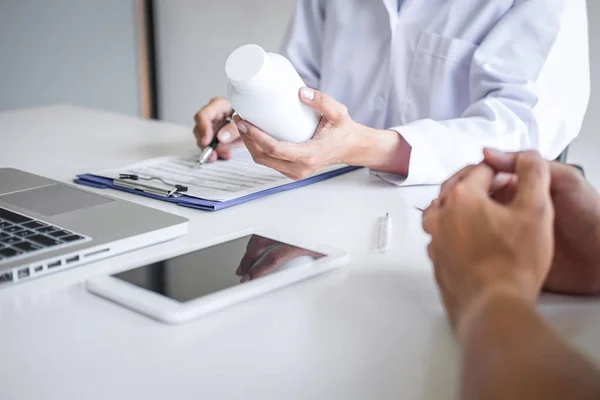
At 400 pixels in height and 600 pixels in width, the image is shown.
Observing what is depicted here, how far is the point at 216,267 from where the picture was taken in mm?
702

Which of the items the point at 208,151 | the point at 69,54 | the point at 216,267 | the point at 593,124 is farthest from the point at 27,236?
the point at 69,54

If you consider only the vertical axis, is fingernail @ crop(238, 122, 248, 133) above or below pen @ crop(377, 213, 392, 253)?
above

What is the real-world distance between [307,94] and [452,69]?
51 cm

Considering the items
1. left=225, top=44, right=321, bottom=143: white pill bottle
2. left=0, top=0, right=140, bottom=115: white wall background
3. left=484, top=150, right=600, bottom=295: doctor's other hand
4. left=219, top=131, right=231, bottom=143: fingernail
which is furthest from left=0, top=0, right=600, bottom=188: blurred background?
left=484, top=150, right=600, bottom=295: doctor's other hand

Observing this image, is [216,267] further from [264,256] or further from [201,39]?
[201,39]

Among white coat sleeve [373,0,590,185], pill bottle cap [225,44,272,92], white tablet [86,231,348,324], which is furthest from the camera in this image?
white coat sleeve [373,0,590,185]

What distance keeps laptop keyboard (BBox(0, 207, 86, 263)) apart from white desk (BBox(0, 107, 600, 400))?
0.11 feet

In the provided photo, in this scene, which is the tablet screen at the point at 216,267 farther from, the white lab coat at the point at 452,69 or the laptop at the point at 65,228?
the white lab coat at the point at 452,69

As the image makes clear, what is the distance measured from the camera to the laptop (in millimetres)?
695

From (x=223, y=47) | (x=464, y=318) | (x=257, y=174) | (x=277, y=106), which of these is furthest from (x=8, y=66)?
(x=464, y=318)

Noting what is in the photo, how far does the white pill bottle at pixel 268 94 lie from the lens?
759 millimetres

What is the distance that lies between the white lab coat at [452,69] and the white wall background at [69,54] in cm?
144

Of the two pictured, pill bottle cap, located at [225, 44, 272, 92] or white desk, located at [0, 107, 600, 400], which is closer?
white desk, located at [0, 107, 600, 400]

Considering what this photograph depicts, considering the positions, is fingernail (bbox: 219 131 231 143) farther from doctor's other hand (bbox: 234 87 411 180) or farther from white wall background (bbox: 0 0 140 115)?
white wall background (bbox: 0 0 140 115)
